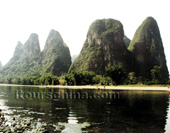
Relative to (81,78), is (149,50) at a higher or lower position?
higher

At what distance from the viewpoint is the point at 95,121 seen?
667 inches

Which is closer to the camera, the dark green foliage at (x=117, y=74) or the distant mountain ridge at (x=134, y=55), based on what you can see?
the dark green foliage at (x=117, y=74)

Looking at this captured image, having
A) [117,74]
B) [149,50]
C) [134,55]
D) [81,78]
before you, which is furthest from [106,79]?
[149,50]

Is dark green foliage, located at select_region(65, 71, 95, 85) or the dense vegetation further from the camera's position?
dark green foliage, located at select_region(65, 71, 95, 85)

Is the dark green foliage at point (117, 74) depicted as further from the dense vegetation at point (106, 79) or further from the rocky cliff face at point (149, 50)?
the rocky cliff face at point (149, 50)

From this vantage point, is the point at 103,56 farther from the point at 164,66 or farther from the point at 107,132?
the point at 107,132

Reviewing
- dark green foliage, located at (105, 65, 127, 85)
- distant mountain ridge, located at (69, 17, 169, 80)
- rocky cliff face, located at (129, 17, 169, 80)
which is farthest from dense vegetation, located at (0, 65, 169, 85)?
rocky cliff face, located at (129, 17, 169, 80)

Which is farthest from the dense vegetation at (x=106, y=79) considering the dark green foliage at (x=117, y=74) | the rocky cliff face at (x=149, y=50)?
the rocky cliff face at (x=149, y=50)

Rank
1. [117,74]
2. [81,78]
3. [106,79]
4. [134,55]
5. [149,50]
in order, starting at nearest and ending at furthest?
[117,74] → [106,79] → [81,78] → [149,50] → [134,55]

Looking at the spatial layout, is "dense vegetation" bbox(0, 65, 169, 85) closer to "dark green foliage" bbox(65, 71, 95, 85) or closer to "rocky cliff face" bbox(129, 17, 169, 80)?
"dark green foliage" bbox(65, 71, 95, 85)

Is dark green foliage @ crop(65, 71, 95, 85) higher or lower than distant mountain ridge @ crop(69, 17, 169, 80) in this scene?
lower

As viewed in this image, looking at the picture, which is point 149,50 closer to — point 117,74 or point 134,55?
point 134,55

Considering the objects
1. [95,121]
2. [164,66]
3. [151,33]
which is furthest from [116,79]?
[151,33]

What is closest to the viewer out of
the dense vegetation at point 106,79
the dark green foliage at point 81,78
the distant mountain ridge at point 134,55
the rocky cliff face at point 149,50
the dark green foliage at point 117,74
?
the dark green foliage at point 117,74
